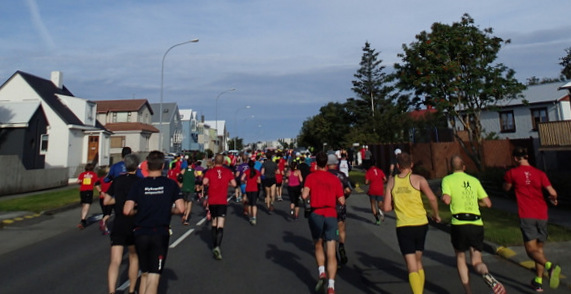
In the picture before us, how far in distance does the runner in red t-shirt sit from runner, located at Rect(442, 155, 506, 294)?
405 centimetres

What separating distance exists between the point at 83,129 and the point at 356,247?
27973 millimetres

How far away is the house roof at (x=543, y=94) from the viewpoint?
92.2 ft

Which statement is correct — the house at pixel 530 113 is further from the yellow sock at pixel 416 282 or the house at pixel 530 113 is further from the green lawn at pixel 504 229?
the yellow sock at pixel 416 282

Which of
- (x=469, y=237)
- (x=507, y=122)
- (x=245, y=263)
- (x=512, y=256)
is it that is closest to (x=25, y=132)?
(x=245, y=263)

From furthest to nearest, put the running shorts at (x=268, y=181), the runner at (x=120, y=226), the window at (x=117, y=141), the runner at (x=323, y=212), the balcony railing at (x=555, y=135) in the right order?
1. the window at (x=117, y=141)
2. the balcony railing at (x=555, y=135)
3. the running shorts at (x=268, y=181)
4. the runner at (x=323, y=212)
5. the runner at (x=120, y=226)

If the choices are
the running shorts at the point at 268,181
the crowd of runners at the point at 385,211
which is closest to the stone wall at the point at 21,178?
the running shorts at the point at 268,181

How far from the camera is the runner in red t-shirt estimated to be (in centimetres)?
673

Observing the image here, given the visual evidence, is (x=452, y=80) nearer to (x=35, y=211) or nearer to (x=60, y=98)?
(x=35, y=211)

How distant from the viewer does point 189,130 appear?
6688 cm

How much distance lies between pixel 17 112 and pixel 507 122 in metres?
38.6

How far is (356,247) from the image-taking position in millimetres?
7363

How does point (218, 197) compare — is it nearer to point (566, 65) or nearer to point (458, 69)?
point (458, 69)

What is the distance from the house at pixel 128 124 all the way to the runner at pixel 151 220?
3851 cm

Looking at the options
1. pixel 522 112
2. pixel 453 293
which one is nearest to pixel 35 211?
pixel 453 293
